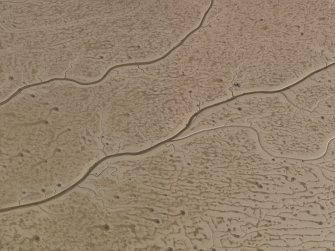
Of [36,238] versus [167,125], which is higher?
[167,125]

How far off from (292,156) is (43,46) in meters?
1.64

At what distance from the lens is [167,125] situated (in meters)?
3.19

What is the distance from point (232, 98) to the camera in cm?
330

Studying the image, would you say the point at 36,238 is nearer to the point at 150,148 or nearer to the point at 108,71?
the point at 150,148

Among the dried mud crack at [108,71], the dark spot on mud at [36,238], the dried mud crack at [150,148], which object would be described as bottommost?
the dark spot on mud at [36,238]

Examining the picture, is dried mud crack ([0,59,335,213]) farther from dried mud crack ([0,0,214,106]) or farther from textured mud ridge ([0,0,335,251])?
dried mud crack ([0,0,214,106])

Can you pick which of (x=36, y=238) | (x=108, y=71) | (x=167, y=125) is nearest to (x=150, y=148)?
(x=167, y=125)

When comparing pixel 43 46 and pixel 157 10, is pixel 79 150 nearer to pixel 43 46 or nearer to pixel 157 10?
pixel 43 46

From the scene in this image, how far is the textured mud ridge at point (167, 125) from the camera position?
9.34 ft

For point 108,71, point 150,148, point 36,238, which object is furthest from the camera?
point 108,71

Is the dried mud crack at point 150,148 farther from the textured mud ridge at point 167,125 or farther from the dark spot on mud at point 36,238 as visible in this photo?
the dark spot on mud at point 36,238

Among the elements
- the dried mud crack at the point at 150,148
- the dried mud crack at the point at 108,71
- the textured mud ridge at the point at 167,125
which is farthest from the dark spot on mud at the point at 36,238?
the dried mud crack at the point at 108,71

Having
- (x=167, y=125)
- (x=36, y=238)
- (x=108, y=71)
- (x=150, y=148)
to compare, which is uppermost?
(x=108, y=71)

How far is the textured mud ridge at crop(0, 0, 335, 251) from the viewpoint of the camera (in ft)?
9.34
